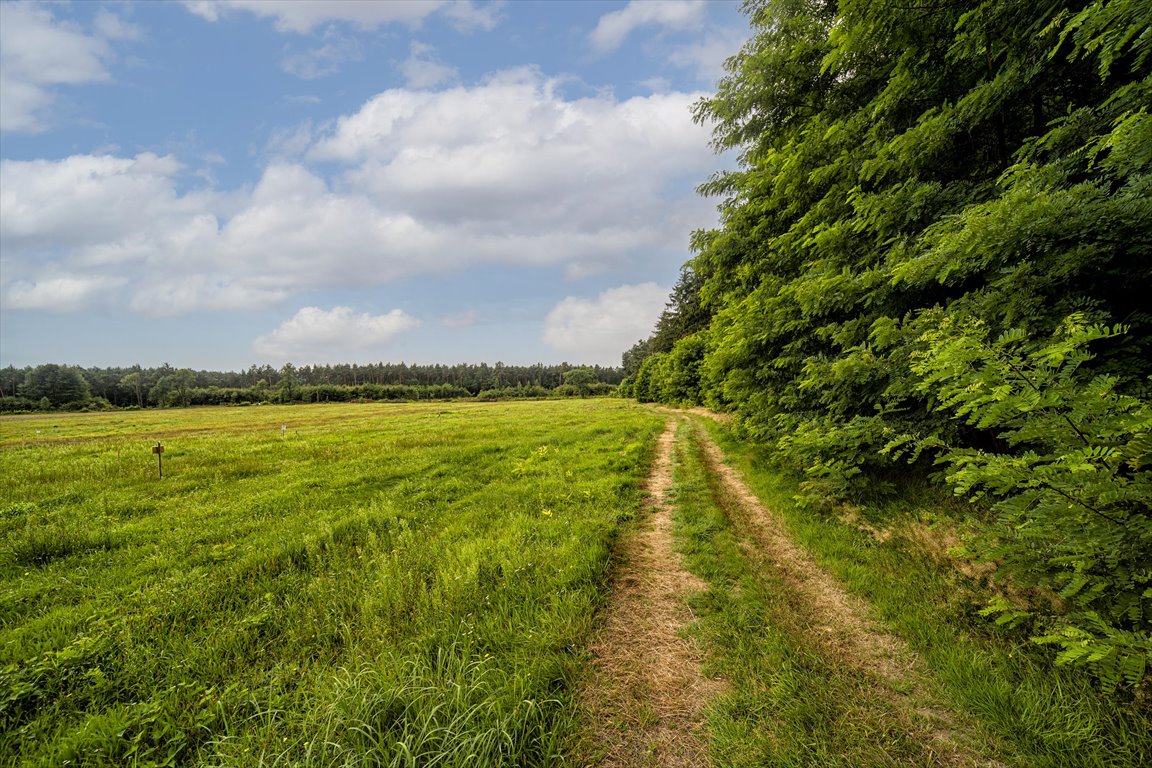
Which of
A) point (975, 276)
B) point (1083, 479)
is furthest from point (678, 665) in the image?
point (975, 276)

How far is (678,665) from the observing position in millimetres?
3859

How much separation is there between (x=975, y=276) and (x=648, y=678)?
8063 millimetres

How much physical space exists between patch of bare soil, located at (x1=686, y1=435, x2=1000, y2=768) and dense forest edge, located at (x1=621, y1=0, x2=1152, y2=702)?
3.12ft

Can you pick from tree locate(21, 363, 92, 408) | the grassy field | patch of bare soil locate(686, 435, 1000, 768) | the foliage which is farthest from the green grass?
tree locate(21, 363, 92, 408)

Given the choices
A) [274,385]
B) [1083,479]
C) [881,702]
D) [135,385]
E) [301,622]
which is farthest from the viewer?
[274,385]

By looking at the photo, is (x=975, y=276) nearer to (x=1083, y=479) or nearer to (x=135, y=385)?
(x=1083, y=479)

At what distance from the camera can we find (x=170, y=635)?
445 centimetres

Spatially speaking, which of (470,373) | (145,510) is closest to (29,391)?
(470,373)

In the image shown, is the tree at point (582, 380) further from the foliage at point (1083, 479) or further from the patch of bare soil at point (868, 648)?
the foliage at point (1083, 479)

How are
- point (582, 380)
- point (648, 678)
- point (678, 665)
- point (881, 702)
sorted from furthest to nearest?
point (582, 380), point (678, 665), point (648, 678), point (881, 702)

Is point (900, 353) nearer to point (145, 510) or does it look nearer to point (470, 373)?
point (145, 510)

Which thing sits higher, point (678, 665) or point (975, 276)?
point (975, 276)

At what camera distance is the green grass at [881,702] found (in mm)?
2779

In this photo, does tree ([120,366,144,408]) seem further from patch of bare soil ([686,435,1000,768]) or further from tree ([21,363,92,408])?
patch of bare soil ([686,435,1000,768])
